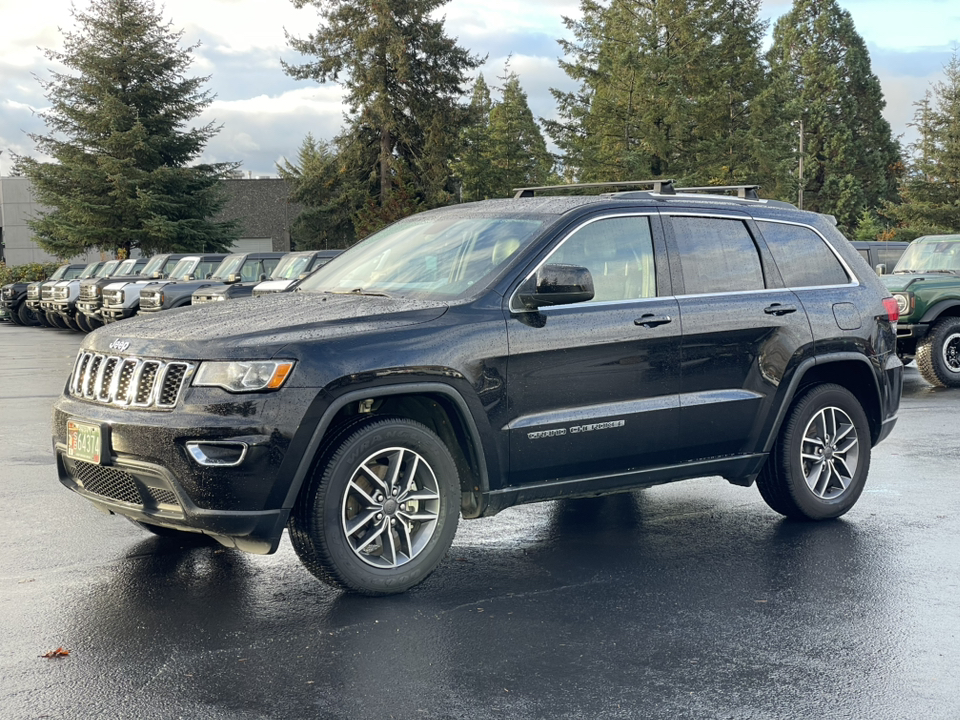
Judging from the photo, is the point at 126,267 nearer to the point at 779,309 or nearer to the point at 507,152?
the point at 507,152

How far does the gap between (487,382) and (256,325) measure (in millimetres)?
1099

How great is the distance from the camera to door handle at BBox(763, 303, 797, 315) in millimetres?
6516

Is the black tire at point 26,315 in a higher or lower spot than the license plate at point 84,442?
lower

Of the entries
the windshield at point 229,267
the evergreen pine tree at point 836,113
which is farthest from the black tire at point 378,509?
the evergreen pine tree at point 836,113

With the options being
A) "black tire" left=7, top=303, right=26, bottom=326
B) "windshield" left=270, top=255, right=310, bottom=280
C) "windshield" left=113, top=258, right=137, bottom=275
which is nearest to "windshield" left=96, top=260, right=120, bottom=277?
"windshield" left=113, top=258, right=137, bottom=275

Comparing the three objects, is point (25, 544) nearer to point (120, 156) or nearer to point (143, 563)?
point (143, 563)

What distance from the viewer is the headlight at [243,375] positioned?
491cm

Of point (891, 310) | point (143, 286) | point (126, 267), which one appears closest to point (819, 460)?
point (891, 310)

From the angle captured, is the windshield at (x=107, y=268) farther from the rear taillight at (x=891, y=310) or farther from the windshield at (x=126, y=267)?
the rear taillight at (x=891, y=310)

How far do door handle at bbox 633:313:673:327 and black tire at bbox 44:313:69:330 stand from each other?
90.3 feet

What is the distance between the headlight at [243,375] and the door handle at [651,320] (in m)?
1.97

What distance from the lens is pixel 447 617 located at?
198 inches

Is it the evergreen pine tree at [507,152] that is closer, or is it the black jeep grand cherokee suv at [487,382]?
the black jeep grand cherokee suv at [487,382]

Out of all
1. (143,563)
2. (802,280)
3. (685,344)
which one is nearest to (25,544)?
(143,563)
